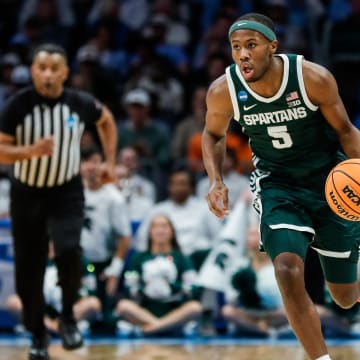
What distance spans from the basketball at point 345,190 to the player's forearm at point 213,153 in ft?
2.26

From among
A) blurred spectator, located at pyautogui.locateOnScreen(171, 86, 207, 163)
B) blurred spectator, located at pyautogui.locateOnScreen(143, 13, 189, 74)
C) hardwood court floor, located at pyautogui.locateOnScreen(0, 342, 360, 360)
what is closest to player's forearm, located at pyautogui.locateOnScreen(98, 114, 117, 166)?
hardwood court floor, located at pyautogui.locateOnScreen(0, 342, 360, 360)

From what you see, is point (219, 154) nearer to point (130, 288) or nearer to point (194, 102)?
point (130, 288)

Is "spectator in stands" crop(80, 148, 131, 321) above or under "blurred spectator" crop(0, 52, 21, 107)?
under

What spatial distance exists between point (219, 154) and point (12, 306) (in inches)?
141

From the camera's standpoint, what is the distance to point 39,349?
7.05m

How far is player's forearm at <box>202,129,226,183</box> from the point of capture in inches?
222

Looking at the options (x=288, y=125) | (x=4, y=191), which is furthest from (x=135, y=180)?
(x=288, y=125)

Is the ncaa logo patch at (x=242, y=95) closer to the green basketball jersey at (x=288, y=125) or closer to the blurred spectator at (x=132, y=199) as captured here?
the green basketball jersey at (x=288, y=125)

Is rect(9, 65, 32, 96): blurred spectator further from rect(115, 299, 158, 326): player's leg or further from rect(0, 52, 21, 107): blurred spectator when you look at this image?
rect(115, 299, 158, 326): player's leg

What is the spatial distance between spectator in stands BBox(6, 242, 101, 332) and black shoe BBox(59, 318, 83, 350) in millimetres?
1389

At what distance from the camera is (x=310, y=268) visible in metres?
8.20

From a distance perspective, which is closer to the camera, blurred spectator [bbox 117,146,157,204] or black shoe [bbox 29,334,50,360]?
black shoe [bbox 29,334,50,360]

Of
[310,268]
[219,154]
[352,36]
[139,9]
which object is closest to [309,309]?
[219,154]

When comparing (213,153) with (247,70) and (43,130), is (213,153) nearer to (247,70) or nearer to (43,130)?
(247,70)
